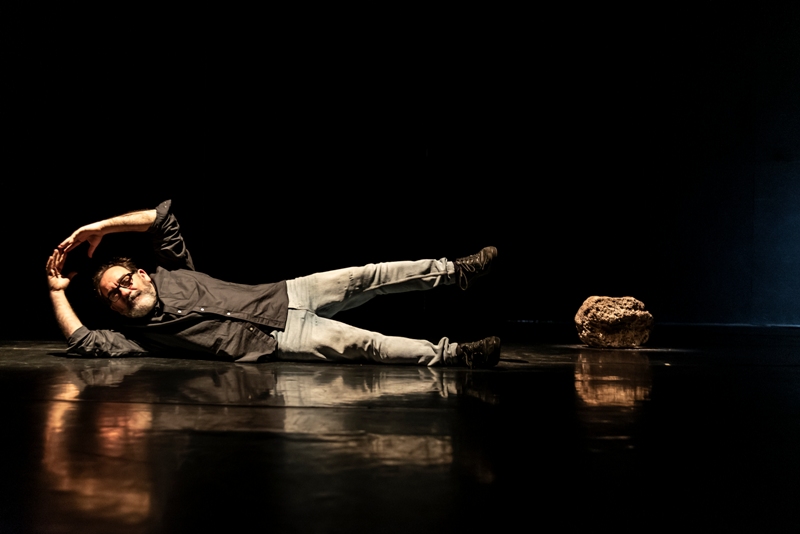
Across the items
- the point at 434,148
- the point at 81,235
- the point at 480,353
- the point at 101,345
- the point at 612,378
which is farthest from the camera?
the point at 434,148

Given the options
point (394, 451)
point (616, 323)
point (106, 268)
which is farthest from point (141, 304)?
point (616, 323)

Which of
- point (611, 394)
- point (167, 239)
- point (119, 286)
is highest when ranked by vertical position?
point (167, 239)

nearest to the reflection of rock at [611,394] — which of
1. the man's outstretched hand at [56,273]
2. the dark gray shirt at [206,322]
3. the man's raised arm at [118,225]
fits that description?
the dark gray shirt at [206,322]

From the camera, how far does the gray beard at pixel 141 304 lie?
2979mm

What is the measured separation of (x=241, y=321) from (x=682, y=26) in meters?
3.82

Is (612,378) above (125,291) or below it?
below

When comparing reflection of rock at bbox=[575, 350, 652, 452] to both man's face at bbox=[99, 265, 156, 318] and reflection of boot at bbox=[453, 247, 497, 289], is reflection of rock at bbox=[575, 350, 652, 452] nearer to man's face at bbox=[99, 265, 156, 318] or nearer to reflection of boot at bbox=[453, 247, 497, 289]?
reflection of boot at bbox=[453, 247, 497, 289]

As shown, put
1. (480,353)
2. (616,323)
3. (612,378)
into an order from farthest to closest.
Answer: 1. (616,323)
2. (480,353)
3. (612,378)

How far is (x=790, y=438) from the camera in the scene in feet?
5.54

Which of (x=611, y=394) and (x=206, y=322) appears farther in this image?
(x=206, y=322)

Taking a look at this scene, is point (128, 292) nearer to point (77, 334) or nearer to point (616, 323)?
point (77, 334)

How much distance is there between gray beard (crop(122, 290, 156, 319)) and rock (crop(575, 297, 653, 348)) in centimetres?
228

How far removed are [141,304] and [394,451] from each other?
1.82m

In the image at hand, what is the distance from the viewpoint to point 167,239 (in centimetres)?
328
